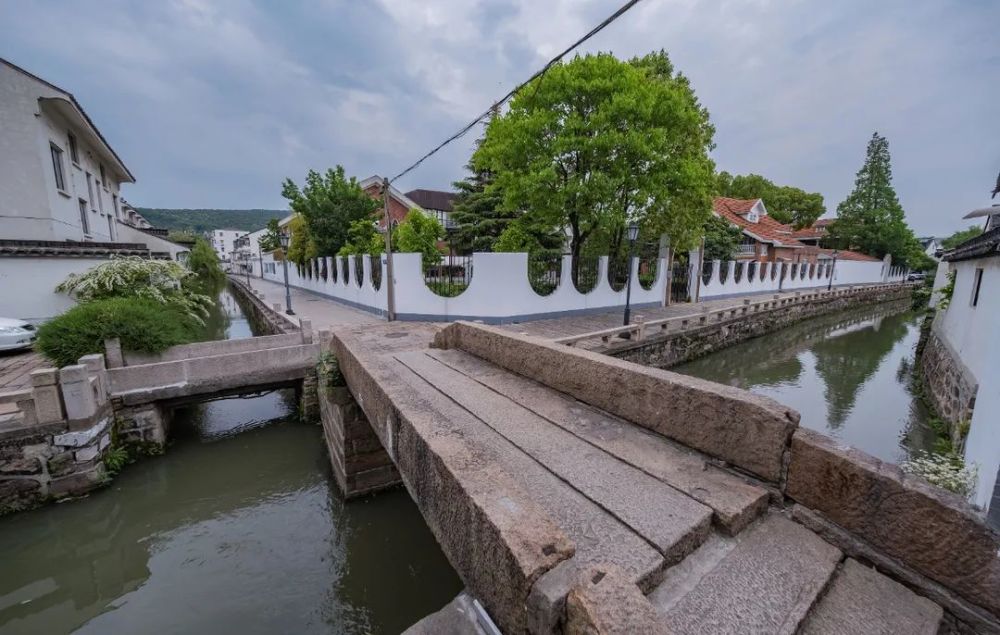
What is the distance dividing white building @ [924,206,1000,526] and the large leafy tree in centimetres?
635

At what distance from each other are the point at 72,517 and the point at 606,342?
10.1 metres

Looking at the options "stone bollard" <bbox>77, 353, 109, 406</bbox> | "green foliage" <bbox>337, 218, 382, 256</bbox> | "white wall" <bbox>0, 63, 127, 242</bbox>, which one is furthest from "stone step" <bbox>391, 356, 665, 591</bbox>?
"green foliage" <bbox>337, 218, 382, 256</bbox>

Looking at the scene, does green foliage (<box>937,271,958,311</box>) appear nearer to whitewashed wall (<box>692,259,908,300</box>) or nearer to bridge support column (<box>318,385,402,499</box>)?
whitewashed wall (<box>692,259,908,300</box>)

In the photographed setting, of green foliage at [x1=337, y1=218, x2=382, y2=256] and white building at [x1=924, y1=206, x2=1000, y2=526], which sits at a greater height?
green foliage at [x1=337, y1=218, x2=382, y2=256]

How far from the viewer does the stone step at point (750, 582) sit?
1.55 m

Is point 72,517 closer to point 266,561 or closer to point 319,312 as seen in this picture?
point 266,561

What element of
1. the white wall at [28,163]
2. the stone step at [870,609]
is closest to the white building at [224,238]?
the white wall at [28,163]

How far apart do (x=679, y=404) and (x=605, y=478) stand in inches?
29.9

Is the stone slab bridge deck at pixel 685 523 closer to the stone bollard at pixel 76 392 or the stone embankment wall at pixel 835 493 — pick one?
the stone embankment wall at pixel 835 493

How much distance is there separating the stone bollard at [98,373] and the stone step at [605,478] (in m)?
5.98

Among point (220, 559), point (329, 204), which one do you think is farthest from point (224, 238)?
point (220, 559)

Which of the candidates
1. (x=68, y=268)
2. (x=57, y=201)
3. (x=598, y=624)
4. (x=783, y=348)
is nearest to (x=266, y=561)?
(x=598, y=624)

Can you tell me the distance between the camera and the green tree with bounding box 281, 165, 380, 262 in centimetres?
2017

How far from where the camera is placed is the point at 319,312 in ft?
50.8
